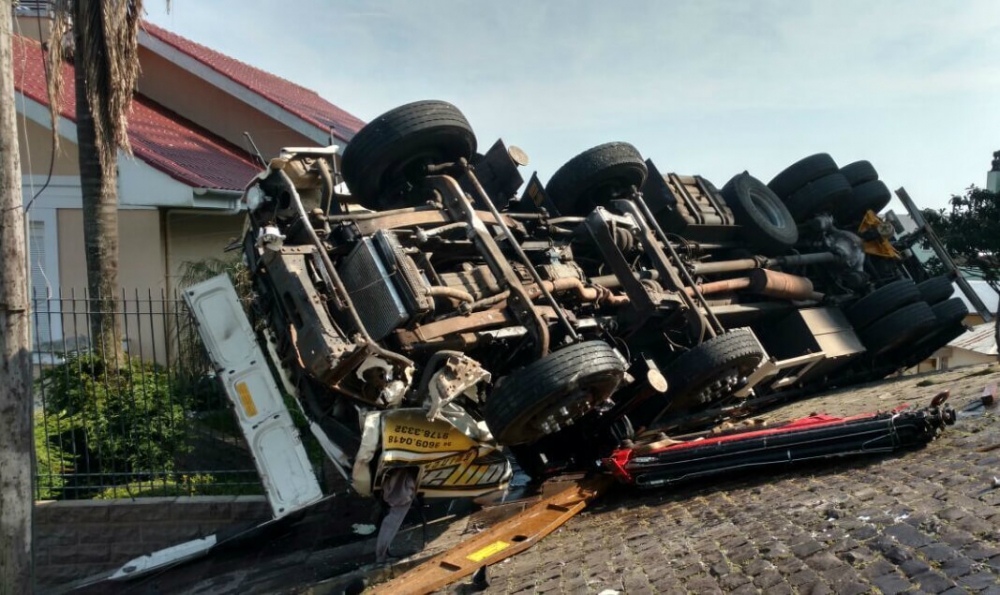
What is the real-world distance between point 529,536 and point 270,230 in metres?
2.60

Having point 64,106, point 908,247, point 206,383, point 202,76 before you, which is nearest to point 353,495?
point 206,383

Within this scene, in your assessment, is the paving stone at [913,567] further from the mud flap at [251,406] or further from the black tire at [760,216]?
the black tire at [760,216]

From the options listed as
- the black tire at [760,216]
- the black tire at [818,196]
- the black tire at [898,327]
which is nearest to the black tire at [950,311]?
the black tire at [898,327]

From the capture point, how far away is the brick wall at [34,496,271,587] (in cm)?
702

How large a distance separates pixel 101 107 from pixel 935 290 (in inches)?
354

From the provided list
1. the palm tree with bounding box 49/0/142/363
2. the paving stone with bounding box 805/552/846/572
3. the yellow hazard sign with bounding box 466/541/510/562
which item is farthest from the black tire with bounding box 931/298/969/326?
the palm tree with bounding box 49/0/142/363

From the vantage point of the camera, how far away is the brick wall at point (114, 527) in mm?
7016

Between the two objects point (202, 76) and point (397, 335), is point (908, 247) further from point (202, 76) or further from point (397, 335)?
point (202, 76)

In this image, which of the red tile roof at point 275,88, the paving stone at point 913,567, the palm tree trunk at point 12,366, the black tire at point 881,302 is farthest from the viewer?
the red tile roof at point 275,88

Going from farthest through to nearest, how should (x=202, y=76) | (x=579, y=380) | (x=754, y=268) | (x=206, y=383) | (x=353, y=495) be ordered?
(x=202, y=76), (x=754, y=268), (x=353, y=495), (x=206, y=383), (x=579, y=380)

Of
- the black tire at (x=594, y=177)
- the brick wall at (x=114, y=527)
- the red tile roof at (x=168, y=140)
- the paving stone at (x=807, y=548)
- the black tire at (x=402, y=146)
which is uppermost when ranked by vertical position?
the red tile roof at (x=168, y=140)

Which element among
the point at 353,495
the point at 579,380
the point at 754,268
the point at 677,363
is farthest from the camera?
the point at 754,268

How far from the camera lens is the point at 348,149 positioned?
6.70 m

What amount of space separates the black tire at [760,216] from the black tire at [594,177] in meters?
1.47
